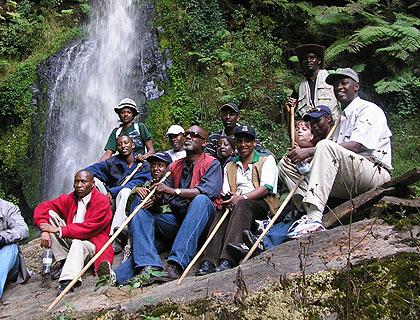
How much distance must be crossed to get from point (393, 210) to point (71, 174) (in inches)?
320

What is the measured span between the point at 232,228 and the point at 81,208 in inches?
76.3

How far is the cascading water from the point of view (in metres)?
11.4

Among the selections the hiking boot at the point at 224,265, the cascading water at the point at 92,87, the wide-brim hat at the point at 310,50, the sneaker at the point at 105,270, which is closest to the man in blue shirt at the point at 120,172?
the sneaker at the point at 105,270

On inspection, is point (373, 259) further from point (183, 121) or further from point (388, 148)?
point (183, 121)

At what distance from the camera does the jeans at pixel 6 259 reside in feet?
19.1

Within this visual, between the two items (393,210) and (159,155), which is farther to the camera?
(159,155)

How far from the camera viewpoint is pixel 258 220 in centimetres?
525

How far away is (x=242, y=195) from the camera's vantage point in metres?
5.25

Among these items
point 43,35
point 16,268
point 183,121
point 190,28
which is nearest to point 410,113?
point 183,121

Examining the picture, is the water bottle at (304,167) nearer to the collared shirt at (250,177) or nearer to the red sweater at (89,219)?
the collared shirt at (250,177)

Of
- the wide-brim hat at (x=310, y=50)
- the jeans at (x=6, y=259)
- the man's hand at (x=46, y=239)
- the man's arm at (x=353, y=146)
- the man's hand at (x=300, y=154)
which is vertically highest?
the wide-brim hat at (x=310, y=50)

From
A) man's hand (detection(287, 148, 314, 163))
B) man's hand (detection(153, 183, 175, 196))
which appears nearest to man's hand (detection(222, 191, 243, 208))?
man's hand (detection(153, 183, 175, 196))

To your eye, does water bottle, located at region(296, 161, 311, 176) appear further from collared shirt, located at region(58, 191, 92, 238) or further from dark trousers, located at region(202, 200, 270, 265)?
collared shirt, located at region(58, 191, 92, 238)

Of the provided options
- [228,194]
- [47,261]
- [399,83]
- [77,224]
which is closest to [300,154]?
[228,194]
